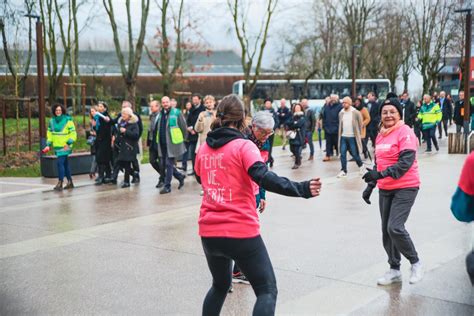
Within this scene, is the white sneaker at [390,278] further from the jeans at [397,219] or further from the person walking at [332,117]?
the person walking at [332,117]

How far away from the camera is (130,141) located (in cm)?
1127

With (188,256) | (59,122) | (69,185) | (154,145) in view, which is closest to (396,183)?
(188,256)

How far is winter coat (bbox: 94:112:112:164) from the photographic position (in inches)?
470

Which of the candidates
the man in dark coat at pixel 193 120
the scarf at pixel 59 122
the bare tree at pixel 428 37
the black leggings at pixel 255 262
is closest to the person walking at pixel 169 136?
the scarf at pixel 59 122

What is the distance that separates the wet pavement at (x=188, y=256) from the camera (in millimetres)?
4637

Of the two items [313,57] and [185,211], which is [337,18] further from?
[185,211]

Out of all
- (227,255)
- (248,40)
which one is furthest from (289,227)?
(248,40)

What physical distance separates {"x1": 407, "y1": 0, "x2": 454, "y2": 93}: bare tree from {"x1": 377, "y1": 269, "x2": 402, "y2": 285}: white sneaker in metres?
36.1

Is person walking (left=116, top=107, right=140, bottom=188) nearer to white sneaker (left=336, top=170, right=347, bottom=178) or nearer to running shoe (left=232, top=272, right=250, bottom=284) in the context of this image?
white sneaker (left=336, top=170, right=347, bottom=178)

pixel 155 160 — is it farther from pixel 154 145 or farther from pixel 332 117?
pixel 332 117

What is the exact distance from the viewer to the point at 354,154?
1244 centimetres

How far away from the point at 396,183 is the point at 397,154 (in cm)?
25

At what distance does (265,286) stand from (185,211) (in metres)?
5.36

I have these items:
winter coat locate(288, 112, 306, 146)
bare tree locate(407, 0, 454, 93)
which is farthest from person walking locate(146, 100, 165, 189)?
bare tree locate(407, 0, 454, 93)
